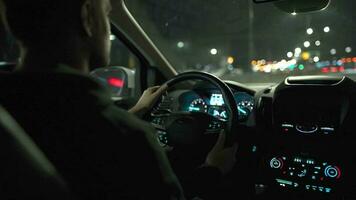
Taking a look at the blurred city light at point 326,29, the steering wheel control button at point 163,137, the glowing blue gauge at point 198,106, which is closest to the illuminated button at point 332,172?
the glowing blue gauge at point 198,106

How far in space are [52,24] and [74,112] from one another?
33 centimetres

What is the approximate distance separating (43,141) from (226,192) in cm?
251

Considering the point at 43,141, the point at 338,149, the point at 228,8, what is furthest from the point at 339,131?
the point at 43,141

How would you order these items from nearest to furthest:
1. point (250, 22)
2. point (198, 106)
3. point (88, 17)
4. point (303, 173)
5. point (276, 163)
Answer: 1. point (88, 17)
2. point (303, 173)
3. point (276, 163)
4. point (198, 106)
5. point (250, 22)

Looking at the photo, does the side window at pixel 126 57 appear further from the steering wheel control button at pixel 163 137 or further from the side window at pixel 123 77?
the steering wheel control button at pixel 163 137

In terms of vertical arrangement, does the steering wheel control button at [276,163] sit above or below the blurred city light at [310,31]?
below

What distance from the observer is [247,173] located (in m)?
3.45

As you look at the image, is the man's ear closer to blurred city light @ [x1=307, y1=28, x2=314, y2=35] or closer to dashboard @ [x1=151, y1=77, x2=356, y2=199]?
dashboard @ [x1=151, y1=77, x2=356, y2=199]

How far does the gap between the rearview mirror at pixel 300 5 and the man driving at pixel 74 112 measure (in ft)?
6.22

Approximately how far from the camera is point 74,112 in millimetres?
1257

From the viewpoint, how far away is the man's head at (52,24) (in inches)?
54.5

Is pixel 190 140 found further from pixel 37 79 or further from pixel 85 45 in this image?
pixel 37 79

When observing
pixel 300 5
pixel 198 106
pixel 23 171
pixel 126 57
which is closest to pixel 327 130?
pixel 300 5

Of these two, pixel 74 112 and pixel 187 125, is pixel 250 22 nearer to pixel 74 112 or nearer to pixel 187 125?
pixel 187 125
